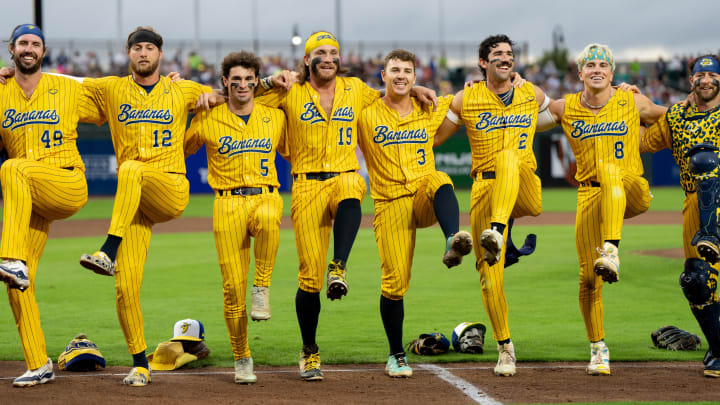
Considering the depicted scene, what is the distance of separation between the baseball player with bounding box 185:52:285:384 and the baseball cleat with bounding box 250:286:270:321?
45mm

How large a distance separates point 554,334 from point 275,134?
3.73 meters

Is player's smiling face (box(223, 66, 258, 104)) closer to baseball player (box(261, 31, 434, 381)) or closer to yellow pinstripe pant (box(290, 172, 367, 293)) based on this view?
baseball player (box(261, 31, 434, 381))

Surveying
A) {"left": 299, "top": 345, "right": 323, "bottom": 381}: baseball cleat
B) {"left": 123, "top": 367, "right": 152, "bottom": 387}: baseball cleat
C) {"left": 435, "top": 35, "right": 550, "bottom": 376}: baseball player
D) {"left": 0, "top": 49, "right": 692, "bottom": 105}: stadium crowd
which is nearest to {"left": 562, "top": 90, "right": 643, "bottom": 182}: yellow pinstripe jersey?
{"left": 435, "top": 35, "right": 550, "bottom": 376}: baseball player

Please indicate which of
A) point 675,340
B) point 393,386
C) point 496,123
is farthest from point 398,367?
point 675,340

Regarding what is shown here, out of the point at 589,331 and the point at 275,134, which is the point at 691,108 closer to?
the point at 589,331

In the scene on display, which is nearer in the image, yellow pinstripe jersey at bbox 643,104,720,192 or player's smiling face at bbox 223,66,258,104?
player's smiling face at bbox 223,66,258,104

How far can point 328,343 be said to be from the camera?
8430mm

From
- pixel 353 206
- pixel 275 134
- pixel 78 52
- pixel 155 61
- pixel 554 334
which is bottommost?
pixel 554 334

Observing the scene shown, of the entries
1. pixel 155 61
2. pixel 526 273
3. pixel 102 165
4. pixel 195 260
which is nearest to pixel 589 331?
pixel 155 61

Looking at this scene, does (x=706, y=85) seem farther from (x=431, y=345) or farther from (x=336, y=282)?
(x=336, y=282)

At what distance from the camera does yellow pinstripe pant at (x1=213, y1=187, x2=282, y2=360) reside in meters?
6.62

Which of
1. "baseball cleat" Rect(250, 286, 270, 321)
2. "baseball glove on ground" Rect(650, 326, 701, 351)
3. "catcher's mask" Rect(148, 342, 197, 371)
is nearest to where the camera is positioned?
"baseball cleat" Rect(250, 286, 270, 321)

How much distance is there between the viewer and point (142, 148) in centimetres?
665

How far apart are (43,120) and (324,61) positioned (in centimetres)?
220
